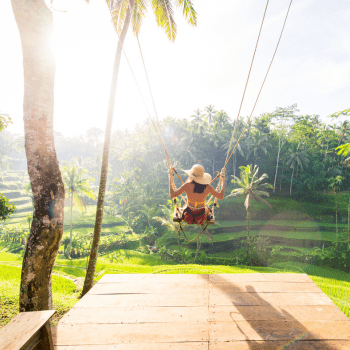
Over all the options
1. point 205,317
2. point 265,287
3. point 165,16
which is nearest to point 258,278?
point 265,287

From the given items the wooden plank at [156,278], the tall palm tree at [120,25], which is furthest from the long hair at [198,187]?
the tall palm tree at [120,25]

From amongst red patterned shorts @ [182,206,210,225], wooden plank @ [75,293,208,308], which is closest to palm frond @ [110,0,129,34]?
red patterned shorts @ [182,206,210,225]

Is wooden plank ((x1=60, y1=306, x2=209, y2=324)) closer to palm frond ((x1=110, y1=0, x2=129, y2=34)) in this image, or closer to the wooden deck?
the wooden deck

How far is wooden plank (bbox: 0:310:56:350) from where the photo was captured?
5.14 ft

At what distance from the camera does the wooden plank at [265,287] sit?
3.16 m

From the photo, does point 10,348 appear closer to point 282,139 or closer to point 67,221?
point 67,221

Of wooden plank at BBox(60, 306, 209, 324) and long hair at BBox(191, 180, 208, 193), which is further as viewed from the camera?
long hair at BBox(191, 180, 208, 193)

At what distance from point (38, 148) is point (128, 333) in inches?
117

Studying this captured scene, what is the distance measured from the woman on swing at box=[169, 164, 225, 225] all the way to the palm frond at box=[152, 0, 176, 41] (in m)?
4.80

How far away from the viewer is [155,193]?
29.7m

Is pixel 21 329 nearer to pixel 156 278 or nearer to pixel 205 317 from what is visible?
pixel 205 317

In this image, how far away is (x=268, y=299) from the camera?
295 cm

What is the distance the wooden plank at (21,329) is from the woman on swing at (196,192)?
2.35 m

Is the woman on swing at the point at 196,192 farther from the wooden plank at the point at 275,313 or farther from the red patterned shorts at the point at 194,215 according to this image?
the wooden plank at the point at 275,313
